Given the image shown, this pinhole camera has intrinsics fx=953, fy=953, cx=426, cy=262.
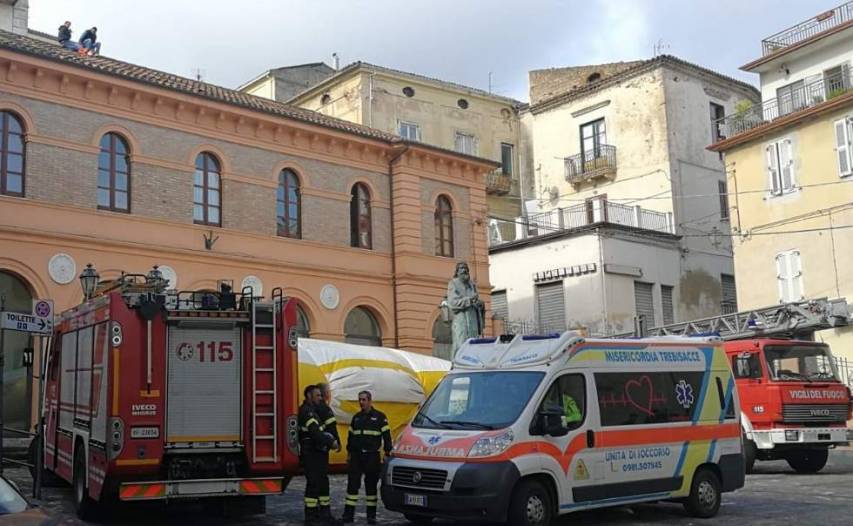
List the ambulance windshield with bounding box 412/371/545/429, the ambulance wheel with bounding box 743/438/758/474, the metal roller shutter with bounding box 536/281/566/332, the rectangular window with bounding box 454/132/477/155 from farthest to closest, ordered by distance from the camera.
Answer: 1. the rectangular window with bounding box 454/132/477/155
2. the metal roller shutter with bounding box 536/281/566/332
3. the ambulance wheel with bounding box 743/438/758/474
4. the ambulance windshield with bounding box 412/371/545/429

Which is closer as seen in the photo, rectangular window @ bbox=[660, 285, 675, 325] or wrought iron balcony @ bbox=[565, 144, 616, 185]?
rectangular window @ bbox=[660, 285, 675, 325]

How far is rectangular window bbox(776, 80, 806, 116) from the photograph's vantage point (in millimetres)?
31672

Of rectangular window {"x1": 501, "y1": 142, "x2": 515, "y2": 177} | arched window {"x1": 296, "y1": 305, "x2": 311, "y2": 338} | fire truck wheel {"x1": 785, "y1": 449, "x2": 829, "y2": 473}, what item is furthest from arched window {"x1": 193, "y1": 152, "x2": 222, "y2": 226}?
rectangular window {"x1": 501, "y1": 142, "x2": 515, "y2": 177}

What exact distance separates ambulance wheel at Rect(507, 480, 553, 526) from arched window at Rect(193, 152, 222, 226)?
16.6m

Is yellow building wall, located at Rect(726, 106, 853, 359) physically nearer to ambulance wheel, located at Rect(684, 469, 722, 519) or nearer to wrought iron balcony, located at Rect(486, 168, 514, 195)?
wrought iron balcony, located at Rect(486, 168, 514, 195)

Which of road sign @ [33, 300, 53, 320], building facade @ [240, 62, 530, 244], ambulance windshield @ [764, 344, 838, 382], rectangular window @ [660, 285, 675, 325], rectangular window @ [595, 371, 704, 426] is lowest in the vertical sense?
rectangular window @ [595, 371, 704, 426]

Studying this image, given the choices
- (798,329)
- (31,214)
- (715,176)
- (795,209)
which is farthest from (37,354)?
(715,176)

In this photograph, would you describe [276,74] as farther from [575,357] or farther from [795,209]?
[575,357]

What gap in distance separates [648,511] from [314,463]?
4631mm

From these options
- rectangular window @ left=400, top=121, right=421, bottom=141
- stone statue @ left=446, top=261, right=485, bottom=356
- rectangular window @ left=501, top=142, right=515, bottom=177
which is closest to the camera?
stone statue @ left=446, top=261, right=485, bottom=356

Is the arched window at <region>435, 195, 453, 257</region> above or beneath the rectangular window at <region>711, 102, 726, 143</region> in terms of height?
beneath

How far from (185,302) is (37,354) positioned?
1187 centimetres

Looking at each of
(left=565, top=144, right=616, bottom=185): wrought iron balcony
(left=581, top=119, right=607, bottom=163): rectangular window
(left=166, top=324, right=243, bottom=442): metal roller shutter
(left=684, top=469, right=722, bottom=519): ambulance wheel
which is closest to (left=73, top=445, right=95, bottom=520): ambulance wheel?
(left=166, top=324, right=243, bottom=442): metal roller shutter

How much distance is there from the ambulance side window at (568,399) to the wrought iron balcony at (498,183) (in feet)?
108
